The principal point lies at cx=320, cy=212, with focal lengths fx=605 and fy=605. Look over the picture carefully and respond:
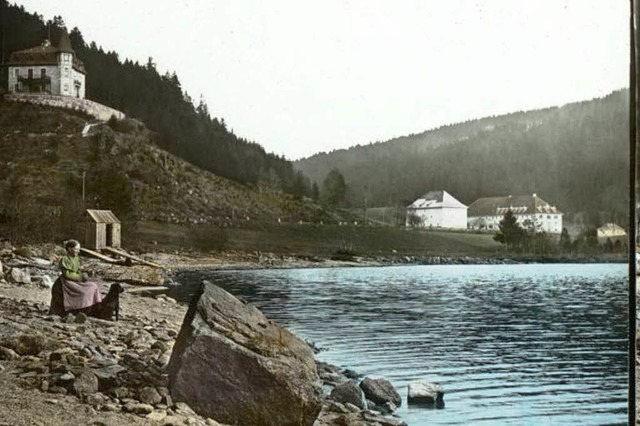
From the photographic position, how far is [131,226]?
431cm

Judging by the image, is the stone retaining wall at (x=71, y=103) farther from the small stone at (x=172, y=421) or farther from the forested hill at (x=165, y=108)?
the small stone at (x=172, y=421)

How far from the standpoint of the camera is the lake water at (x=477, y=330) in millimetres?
4566

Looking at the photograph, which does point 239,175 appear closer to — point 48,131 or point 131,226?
point 131,226

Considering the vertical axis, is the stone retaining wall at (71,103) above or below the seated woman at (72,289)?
above

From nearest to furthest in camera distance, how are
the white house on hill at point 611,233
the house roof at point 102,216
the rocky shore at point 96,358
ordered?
the rocky shore at point 96,358 < the house roof at point 102,216 < the white house on hill at point 611,233

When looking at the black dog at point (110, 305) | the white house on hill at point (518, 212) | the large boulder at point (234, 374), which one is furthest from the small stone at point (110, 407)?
the white house on hill at point (518, 212)

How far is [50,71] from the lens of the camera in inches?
169

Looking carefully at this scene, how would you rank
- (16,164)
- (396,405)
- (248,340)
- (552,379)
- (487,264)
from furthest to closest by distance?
(487,264)
(552,379)
(396,405)
(16,164)
(248,340)

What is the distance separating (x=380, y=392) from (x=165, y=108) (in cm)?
269

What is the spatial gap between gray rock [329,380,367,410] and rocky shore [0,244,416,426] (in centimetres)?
1

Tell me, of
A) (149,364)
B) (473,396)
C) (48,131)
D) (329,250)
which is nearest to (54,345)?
(149,364)

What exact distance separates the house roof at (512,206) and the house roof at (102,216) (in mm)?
2979

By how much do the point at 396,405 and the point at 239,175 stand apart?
6.92 feet

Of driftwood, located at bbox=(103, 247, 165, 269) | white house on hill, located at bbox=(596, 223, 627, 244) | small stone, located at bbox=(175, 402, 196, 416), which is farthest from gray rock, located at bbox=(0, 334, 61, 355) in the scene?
white house on hill, located at bbox=(596, 223, 627, 244)
